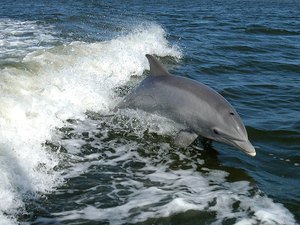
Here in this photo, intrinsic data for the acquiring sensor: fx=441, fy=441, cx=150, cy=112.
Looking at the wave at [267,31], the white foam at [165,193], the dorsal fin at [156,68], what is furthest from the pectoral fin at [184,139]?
the wave at [267,31]

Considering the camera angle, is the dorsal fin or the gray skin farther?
the dorsal fin

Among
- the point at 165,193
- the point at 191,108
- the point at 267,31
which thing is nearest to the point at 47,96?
the point at 191,108

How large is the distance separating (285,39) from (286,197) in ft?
47.7

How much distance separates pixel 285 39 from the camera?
63.0 ft

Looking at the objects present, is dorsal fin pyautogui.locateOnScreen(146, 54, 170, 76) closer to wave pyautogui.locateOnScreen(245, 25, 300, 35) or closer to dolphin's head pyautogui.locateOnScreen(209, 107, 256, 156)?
dolphin's head pyautogui.locateOnScreen(209, 107, 256, 156)

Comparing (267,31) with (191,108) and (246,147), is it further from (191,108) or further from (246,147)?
(246,147)

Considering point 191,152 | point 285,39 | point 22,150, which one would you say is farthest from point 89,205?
point 285,39

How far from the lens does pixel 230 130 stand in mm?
6945

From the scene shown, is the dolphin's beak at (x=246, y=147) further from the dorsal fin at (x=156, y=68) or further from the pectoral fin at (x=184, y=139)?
the dorsal fin at (x=156, y=68)

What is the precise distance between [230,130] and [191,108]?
0.86 meters

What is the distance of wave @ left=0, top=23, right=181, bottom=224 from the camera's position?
237 inches

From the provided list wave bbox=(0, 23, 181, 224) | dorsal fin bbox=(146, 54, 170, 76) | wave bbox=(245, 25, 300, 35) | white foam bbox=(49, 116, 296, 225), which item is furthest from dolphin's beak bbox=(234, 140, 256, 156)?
wave bbox=(245, 25, 300, 35)

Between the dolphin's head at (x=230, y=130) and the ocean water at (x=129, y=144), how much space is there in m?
0.36

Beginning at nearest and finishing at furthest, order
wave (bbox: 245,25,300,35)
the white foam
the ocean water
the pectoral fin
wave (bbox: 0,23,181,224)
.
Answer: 1. the white foam
2. the ocean water
3. wave (bbox: 0,23,181,224)
4. the pectoral fin
5. wave (bbox: 245,25,300,35)
